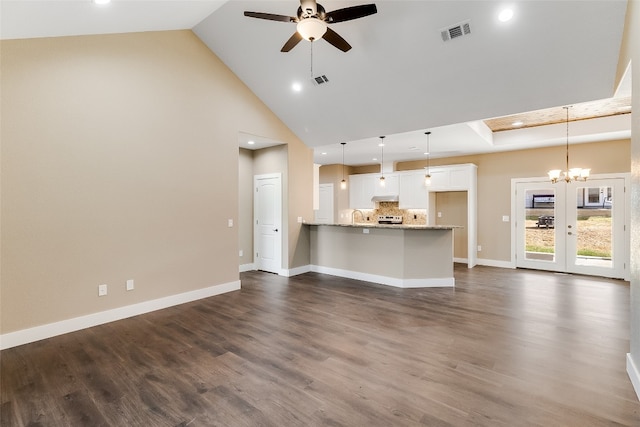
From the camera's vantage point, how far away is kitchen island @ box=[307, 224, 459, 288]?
5.46 meters

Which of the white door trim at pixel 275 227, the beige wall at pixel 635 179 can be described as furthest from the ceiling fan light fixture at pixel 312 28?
the white door trim at pixel 275 227

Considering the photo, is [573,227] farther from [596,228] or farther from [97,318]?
[97,318]

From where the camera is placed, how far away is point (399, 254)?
5.52m

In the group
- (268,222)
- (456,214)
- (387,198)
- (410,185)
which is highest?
(410,185)

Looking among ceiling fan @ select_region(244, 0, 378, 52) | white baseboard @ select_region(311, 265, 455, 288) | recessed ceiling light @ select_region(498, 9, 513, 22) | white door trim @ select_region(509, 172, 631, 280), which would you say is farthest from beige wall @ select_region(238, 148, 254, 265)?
white door trim @ select_region(509, 172, 631, 280)

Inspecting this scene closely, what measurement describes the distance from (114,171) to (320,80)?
315 centimetres

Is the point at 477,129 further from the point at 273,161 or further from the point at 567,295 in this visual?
the point at 273,161

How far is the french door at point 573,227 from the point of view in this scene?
20.2ft

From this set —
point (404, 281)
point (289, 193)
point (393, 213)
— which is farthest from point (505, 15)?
point (393, 213)

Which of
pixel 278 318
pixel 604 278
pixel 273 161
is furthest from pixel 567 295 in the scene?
pixel 273 161

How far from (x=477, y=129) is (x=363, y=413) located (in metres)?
5.34

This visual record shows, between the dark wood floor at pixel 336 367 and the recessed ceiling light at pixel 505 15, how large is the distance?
11.1 ft

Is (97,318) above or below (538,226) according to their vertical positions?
below

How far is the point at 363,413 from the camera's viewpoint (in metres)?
2.12
